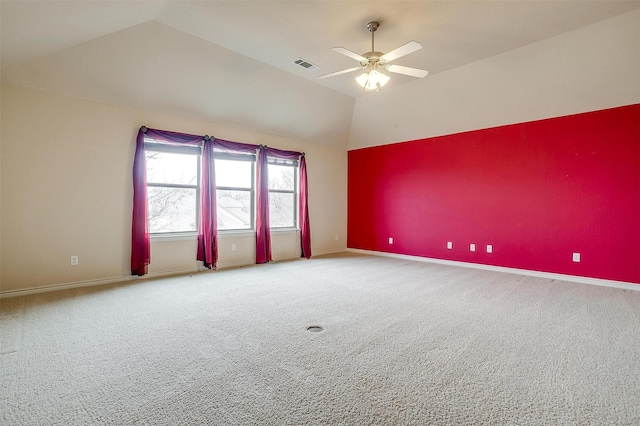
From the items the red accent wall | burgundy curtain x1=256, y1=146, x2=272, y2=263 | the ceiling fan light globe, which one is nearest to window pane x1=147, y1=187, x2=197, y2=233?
burgundy curtain x1=256, y1=146, x2=272, y2=263

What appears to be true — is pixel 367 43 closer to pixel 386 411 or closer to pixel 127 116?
pixel 127 116

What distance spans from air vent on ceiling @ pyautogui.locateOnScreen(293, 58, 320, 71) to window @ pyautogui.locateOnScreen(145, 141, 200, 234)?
2.26 metres

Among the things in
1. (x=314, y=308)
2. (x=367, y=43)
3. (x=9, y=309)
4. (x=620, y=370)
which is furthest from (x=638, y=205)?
(x=9, y=309)

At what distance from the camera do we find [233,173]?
5.86 metres

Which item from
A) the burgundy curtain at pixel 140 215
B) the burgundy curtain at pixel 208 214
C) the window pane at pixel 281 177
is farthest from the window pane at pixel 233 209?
the burgundy curtain at pixel 140 215

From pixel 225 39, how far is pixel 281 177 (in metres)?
3.11

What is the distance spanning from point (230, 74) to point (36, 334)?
12.8 ft

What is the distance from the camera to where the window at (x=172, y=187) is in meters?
4.91

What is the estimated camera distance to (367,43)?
403 centimetres

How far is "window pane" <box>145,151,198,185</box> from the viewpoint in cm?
491

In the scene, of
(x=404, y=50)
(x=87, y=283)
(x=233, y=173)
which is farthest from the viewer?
(x=233, y=173)

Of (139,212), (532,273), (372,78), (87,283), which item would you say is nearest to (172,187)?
(139,212)

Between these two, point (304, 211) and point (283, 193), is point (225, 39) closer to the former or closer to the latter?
point (283, 193)

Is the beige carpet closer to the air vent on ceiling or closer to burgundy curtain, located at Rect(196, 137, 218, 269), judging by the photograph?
burgundy curtain, located at Rect(196, 137, 218, 269)
